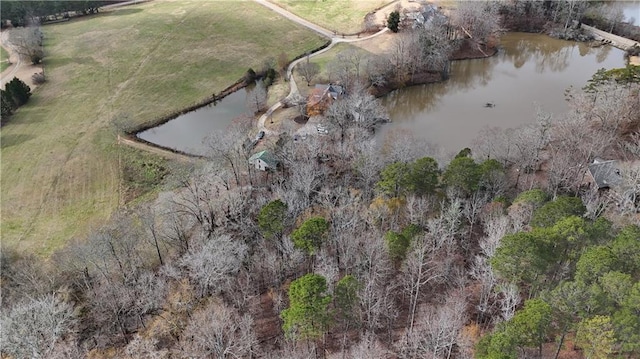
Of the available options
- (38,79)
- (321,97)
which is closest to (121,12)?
(38,79)

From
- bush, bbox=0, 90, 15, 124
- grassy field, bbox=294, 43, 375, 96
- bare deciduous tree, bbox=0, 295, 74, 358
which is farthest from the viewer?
grassy field, bbox=294, 43, 375, 96

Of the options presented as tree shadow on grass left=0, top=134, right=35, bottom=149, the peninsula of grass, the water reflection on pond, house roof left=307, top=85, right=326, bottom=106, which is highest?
the peninsula of grass

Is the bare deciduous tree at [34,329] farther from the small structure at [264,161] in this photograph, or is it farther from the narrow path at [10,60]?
the narrow path at [10,60]

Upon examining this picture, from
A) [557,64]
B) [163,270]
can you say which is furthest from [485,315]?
[557,64]

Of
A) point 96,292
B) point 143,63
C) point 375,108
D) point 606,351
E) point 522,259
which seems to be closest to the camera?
point 606,351

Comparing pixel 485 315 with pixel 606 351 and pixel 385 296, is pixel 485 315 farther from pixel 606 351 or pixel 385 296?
pixel 606 351

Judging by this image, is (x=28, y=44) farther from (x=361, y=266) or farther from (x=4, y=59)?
(x=361, y=266)

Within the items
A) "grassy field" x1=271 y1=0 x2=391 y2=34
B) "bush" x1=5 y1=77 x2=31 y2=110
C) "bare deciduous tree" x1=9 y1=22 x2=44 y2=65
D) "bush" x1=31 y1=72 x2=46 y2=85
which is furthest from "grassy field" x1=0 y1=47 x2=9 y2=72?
"grassy field" x1=271 y1=0 x2=391 y2=34

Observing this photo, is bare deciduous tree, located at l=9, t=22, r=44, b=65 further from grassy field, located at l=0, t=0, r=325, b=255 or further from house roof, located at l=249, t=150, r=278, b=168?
house roof, located at l=249, t=150, r=278, b=168
